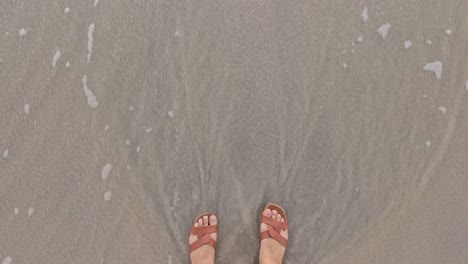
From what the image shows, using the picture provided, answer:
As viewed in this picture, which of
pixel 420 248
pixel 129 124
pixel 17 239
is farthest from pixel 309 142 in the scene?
pixel 17 239

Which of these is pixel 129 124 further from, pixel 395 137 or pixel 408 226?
pixel 408 226

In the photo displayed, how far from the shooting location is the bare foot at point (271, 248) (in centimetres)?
161

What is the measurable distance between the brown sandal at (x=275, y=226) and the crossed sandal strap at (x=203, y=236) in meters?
0.21

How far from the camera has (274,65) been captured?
1.67 metres

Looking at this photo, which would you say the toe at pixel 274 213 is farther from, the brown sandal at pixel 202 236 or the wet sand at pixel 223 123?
the brown sandal at pixel 202 236

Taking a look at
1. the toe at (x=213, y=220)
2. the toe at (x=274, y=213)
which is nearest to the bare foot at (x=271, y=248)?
the toe at (x=274, y=213)

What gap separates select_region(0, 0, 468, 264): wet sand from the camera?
165 cm

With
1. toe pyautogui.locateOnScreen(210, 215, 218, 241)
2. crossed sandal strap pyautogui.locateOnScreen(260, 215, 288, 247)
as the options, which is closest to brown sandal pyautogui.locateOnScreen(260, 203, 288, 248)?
crossed sandal strap pyautogui.locateOnScreen(260, 215, 288, 247)

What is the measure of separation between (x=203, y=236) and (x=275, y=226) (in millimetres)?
305

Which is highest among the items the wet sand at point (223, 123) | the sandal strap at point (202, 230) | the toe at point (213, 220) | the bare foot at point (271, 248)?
the wet sand at point (223, 123)

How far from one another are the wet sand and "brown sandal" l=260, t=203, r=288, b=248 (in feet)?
0.14

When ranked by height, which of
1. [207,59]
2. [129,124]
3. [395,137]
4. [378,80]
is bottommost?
[395,137]

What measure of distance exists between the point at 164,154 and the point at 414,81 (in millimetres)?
1129

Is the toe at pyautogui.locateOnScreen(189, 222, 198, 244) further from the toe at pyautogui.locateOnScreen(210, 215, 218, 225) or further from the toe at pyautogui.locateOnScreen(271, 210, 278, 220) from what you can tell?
the toe at pyautogui.locateOnScreen(271, 210, 278, 220)
